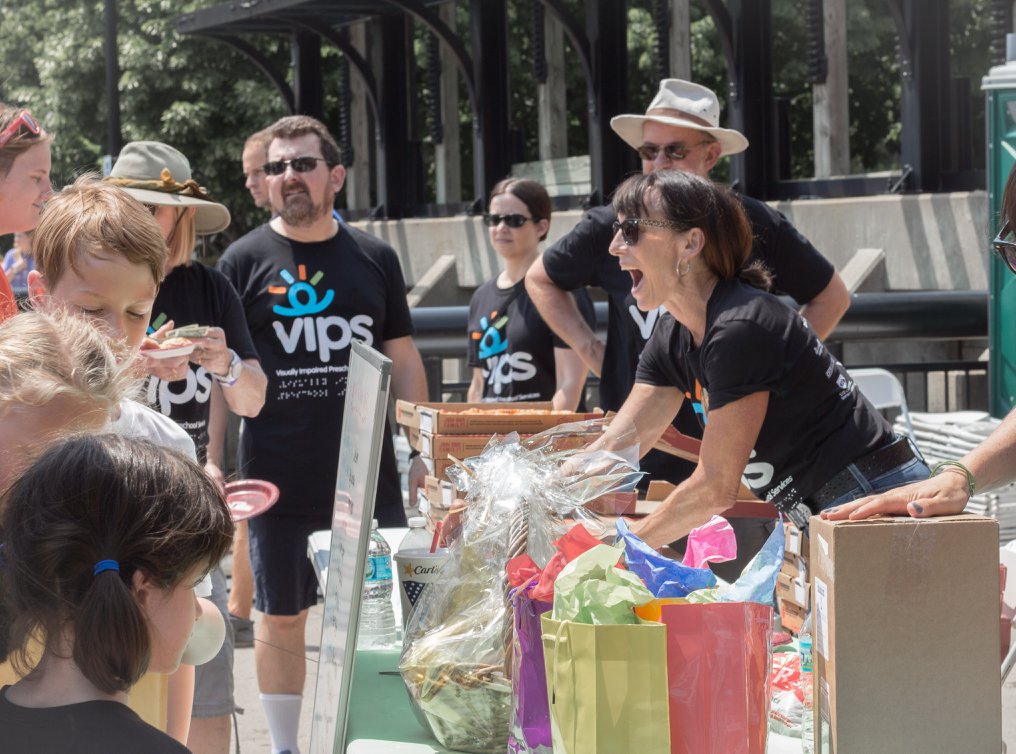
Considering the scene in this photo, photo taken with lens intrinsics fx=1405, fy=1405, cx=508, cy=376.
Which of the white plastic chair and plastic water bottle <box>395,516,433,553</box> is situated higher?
plastic water bottle <box>395,516,433,553</box>

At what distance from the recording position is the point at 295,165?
4.66 metres

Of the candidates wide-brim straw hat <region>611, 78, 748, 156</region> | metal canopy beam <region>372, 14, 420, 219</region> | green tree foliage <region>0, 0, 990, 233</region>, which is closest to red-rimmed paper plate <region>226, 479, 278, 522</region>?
wide-brim straw hat <region>611, 78, 748, 156</region>

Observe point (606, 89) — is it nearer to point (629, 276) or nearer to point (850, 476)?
point (629, 276)

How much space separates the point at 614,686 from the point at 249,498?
1555 mm

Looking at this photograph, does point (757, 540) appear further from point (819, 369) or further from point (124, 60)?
point (124, 60)

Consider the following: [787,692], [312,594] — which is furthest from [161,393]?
[787,692]

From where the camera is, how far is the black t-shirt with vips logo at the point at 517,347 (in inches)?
219

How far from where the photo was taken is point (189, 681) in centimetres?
252

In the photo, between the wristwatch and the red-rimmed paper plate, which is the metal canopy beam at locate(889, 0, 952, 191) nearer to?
the wristwatch

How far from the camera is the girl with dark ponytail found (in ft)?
5.92

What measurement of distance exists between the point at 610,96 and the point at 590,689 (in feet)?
44.3

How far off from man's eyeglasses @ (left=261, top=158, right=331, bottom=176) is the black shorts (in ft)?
3.74

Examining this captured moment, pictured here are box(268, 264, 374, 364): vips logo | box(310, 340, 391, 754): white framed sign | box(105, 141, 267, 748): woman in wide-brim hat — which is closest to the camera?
box(310, 340, 391, 754): white framed sign

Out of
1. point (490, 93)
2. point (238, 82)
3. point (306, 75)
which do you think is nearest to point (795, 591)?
point (490, 93)
